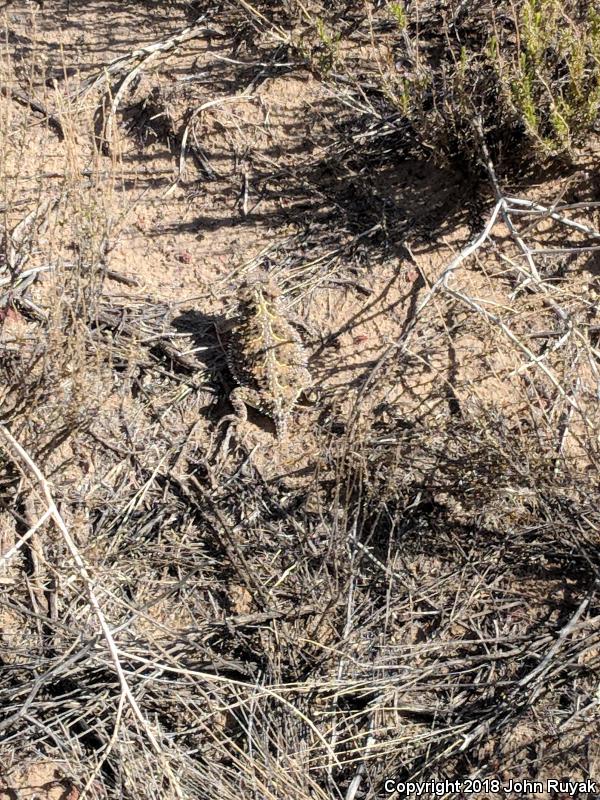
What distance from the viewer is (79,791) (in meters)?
3.77

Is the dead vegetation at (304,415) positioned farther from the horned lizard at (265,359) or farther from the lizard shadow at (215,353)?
the horned lizard at (265,359)

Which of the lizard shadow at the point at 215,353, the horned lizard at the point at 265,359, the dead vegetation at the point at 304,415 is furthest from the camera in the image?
the lizard shadow at the point at 215,353

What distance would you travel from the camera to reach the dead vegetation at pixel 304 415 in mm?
3826


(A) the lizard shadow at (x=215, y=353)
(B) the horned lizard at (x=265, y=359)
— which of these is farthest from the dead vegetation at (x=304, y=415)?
(B) the horned lizard at (x=265, y=359)

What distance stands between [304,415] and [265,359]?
403mm

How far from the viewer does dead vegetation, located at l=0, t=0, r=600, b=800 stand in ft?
12.6

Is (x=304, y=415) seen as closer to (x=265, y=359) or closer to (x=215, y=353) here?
(x=265, y=359)

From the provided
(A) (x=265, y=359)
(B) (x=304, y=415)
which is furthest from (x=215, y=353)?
(B) (x=304, y=415)

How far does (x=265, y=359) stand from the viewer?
4586 mm

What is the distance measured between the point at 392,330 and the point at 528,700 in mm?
2181

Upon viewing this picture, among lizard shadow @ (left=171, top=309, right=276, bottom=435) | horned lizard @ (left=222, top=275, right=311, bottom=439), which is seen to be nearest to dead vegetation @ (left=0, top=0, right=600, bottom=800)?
lizard shadow @ (left=171, top=309, right=276, bottom=435)

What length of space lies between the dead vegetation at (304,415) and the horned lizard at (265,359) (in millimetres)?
164

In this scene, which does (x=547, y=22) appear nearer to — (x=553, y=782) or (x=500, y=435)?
(x=500, y=435)

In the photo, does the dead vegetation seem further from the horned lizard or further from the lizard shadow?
the horned lizard
